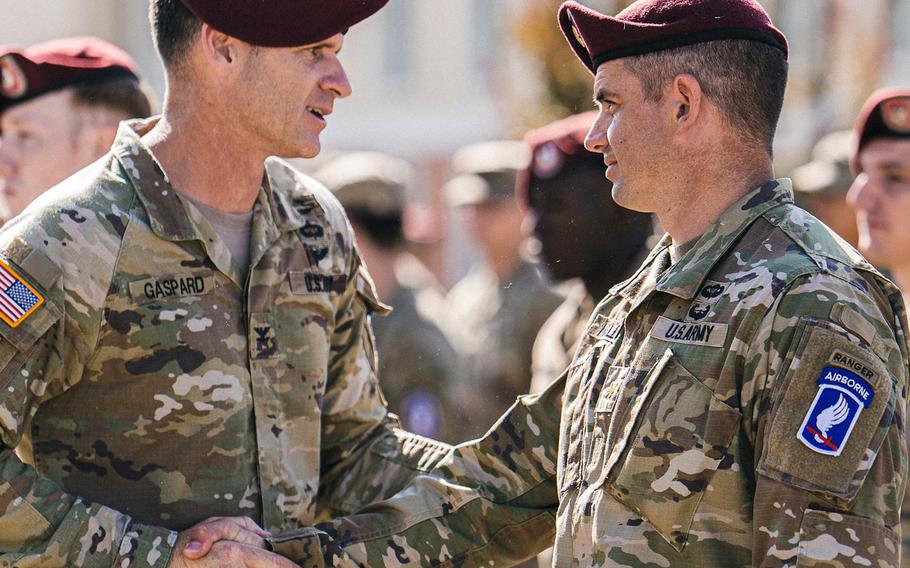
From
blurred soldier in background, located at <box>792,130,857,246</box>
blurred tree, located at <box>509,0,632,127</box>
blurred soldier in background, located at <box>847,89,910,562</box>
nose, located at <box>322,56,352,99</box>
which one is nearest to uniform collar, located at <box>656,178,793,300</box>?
nose, located at <box>322,56,352,99</box>

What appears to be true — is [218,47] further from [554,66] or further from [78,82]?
[554,66]

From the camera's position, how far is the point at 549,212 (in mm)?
5977

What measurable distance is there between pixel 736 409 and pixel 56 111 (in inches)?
125

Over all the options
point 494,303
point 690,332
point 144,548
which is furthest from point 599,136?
point 494,303

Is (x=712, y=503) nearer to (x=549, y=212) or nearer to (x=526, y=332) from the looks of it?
(x=549, y=212)

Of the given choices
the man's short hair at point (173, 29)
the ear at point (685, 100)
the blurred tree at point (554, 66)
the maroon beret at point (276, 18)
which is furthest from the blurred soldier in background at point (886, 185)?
the blurred tree at point (554, 66)

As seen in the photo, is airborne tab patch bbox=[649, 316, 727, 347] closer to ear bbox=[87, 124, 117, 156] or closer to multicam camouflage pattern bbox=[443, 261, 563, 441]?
ear bbox=[87, 124, 117, 156]

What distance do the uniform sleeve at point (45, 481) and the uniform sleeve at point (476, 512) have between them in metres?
0.58

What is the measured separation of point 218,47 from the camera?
12.9 feet

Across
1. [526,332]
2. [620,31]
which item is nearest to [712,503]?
[620,31]

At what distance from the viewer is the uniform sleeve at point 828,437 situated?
2.96m

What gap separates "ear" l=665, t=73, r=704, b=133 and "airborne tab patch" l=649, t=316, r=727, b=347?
49 centimetres

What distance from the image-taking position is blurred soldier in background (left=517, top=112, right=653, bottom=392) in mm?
5566

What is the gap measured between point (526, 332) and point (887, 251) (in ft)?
7.31
